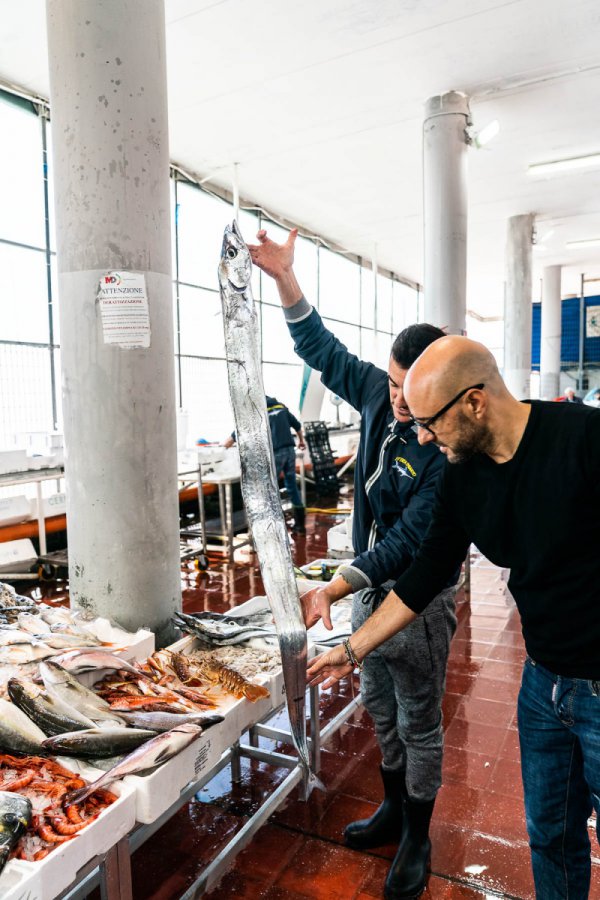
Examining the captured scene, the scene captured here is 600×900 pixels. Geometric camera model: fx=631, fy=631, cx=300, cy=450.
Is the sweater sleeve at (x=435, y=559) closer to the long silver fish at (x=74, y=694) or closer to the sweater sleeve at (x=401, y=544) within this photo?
the sweater sleeve at (x=401, y=544)

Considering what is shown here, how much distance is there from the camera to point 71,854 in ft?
4.58

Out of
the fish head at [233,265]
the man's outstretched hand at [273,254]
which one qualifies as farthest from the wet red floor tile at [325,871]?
the man's outstretched hand at [273,254]

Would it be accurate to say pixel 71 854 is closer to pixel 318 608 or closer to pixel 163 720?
pixel 163 720

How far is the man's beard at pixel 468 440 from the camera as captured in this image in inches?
60.3

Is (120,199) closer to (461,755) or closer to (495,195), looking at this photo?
(461,755)

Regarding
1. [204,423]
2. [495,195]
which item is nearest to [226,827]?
[204,423]

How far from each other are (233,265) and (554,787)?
1.69m

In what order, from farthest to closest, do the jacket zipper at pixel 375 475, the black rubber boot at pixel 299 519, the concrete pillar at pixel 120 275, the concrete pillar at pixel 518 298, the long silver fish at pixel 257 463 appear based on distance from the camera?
the concrete pillar at pixel 518 298 → the black rubber boot at pixel 299 519 → the concrete pillar at pixel 120 275 → the jacket zipper at pixel 375 475 → the long silver fish at pixel 257 463

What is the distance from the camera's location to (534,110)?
24.1ft

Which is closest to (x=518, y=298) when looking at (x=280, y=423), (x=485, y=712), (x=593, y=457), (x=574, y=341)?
(x=280, y=423)

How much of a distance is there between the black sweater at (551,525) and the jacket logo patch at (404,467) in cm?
42

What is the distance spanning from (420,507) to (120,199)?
1.64m

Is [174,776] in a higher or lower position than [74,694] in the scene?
lower

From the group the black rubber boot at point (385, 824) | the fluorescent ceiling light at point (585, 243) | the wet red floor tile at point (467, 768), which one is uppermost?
the fluorescent ceiling light at point (585, 243)
